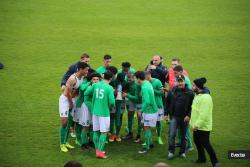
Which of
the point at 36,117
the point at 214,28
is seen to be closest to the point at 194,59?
the point at 214,28

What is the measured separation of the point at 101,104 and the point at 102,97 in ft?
0.55

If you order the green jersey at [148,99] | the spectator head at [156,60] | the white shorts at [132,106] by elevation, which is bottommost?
the white shorts at [132,106]

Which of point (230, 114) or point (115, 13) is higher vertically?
point (115, 13)

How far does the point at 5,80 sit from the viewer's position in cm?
1767

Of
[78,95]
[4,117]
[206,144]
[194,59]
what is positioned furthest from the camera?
[194,59]

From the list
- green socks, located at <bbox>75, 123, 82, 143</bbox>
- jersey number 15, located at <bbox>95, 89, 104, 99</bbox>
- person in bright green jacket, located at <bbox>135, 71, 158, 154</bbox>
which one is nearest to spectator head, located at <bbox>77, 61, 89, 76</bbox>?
jersey number 15, located at <bbox>95, 89, 104, 99</bbox>

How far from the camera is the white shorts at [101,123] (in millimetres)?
11000

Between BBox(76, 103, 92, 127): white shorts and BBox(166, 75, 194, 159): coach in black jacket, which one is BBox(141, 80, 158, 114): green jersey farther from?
BBox(76, 103, 92, 127): white shorts

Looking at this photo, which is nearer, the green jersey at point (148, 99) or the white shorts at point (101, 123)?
the white shorts at point (101, 123)

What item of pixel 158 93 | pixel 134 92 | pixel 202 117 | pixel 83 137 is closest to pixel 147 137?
pixel 158 93

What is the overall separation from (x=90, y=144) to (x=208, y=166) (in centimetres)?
302

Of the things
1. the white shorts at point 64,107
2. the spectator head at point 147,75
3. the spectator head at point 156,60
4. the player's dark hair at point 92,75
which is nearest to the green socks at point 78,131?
the white shorts at point 64,107

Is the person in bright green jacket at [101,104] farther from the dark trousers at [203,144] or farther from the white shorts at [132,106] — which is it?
the dark trousers at [203,144]

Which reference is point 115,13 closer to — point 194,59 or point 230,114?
point 194,59
